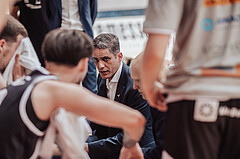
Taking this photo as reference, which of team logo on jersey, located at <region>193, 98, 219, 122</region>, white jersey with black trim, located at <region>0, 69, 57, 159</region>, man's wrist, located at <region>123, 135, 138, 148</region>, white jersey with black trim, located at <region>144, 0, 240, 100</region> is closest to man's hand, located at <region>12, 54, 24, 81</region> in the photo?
white jersey with black trim, located at <region>0, 69, 57, 159</region>

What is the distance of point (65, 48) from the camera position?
1.44 m

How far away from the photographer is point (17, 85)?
1.47 m

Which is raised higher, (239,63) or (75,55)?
(239,63)

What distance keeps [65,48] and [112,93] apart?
4.27 ft

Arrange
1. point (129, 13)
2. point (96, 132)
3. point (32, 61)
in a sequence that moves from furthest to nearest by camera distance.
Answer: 1. point (129, 13)
2. point (96, 132)
3. point (32, 61)

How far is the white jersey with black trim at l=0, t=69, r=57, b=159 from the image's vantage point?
1.38 metres

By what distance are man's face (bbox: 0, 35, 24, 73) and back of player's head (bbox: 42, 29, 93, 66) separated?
73 centimetres

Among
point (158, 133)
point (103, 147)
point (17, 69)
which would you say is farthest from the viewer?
point (103, 147)

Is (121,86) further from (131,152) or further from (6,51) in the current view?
(131,152)

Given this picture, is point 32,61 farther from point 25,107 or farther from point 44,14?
point 44,14

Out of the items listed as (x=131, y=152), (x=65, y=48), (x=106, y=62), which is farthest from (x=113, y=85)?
(x=65, y=48)

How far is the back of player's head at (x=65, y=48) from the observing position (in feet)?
4.73

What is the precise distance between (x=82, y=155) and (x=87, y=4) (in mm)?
2027

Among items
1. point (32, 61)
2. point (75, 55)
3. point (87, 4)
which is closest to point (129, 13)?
point (87, 4)
